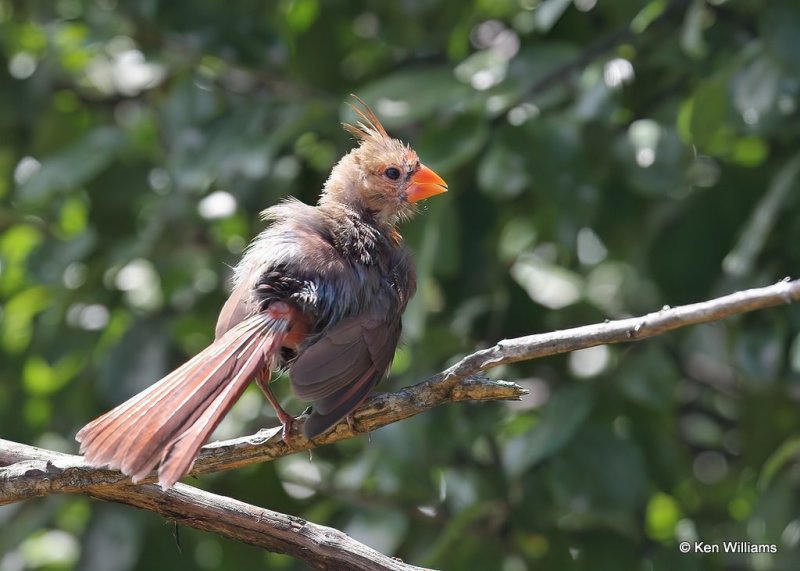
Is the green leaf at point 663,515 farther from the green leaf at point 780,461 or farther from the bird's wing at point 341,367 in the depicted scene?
the bird's wing at point 341,367

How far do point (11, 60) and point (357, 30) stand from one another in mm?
1761

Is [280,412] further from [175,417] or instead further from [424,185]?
[424,185]

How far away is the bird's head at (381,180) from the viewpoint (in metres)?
4.24

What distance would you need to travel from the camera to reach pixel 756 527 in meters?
3.81

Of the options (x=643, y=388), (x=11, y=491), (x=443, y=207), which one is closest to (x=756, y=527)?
(x=643, y=388)

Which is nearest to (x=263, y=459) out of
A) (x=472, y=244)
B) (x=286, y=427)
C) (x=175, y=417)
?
(x=286, y=427)

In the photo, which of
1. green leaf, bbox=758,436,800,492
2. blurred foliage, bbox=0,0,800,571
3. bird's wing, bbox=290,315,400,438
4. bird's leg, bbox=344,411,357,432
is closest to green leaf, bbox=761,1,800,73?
blurred foliage, bbox=0,0,800,571

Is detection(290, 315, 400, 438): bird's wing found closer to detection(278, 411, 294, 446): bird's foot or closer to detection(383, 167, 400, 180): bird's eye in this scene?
detection(278, 411, 294, 446): bird's foot

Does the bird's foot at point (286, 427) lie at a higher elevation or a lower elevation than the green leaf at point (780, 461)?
lower

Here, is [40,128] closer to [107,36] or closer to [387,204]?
[107,36]

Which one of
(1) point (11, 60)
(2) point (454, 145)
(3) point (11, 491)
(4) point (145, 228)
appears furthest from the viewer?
(1) point (11, 60)

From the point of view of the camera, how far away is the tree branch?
260 centimetres

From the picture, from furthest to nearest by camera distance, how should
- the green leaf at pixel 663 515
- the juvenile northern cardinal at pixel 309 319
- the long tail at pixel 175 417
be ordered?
the green leaf at pixel 663 515 < the juvenile northern cardinal at pixel 309 319 < the long tail at pixel 175 417

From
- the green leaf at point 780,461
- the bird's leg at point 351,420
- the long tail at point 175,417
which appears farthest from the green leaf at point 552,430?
the long tail at point 175,417
